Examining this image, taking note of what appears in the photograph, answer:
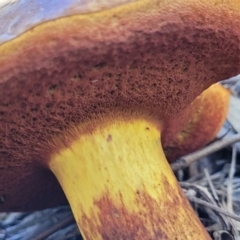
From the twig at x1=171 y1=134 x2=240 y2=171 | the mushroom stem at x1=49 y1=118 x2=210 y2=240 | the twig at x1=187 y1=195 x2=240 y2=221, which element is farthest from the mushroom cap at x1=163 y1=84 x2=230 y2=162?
the mushroom stem at x1=49 y1=118 x2=210 y2=240

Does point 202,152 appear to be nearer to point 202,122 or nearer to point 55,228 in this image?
point 202,122

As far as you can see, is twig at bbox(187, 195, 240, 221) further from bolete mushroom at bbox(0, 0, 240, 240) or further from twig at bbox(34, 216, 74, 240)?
twig at bbox(34, 216, 74, 240)

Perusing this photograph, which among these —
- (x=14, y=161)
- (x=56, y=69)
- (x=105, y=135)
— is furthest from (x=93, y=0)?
(x=14, y=161)

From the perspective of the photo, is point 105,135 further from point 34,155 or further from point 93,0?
point 93,0

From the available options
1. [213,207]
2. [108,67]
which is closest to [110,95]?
[108,67]

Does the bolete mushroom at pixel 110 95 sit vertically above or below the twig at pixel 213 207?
above

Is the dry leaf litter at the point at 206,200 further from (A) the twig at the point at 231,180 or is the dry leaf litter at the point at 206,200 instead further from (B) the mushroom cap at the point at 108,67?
(B) the mushroom cap at the point at 108,67

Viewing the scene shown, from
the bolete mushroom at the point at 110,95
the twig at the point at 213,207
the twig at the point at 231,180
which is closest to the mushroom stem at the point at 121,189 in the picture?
the bolete mushroom at the point at 110,95

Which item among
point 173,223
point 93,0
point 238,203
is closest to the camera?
point 93,0
